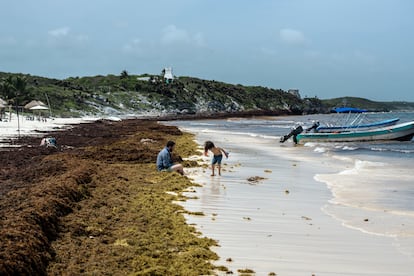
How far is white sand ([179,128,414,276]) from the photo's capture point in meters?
6.54

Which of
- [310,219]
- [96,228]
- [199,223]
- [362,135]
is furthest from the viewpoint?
[362,135]

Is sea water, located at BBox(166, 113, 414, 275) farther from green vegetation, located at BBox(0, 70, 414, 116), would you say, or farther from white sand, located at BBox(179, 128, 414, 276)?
green vegetation, located at BBox(0, 70, 414, 116)

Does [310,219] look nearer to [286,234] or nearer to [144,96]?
[286,234]

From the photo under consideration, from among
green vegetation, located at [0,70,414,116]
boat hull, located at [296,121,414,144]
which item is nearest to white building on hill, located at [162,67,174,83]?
green vegetation, located at [0,70,414,116]

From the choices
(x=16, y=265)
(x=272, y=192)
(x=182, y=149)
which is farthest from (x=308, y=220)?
(x=182, y=149)

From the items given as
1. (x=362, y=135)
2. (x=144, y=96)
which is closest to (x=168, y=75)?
(x=144, y=96)

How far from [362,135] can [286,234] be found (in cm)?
2819

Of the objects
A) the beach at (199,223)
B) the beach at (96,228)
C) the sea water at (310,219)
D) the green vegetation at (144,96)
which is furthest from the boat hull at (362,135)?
the green vegetation at (144,96)

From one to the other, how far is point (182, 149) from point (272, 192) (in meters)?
12.0

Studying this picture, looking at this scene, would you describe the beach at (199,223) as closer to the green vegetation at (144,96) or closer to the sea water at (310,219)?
the sea water at (310,219)

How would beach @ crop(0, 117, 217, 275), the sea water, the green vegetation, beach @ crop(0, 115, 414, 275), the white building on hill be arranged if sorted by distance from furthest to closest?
the white building on hill, the green vegetation, the sea water, beach @ crop(0, 115, 414, 275), beach @ crop(0, 117, 217, 275)

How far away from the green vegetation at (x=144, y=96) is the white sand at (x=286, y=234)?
57.2 metres

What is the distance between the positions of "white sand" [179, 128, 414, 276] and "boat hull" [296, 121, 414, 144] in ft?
68.3

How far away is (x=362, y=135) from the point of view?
34.5 meters
